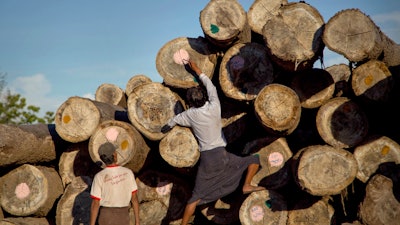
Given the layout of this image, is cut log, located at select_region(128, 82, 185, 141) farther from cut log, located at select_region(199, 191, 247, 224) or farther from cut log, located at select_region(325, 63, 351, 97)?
cut log, located at select_region(325, 63, 351, 97)

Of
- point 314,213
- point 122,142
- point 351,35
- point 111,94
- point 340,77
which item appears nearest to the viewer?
point 351,35

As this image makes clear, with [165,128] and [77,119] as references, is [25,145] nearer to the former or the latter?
[77,119]

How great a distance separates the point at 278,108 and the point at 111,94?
6.87 meters

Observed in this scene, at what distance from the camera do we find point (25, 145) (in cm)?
562

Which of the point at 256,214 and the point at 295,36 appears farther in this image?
the point at 256,214

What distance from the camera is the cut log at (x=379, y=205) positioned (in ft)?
16.0

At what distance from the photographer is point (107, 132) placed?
5418 mm

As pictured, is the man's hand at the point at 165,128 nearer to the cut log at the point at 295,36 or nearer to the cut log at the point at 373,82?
the cut log at the point at 295,36

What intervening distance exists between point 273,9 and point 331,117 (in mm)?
2238

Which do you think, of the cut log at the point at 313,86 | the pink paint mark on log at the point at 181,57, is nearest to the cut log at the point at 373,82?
the cut log at the point at 313,86

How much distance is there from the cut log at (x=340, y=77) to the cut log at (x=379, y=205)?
4.14 feet

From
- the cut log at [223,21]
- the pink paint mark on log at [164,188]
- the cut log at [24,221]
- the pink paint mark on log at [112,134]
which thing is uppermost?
the cut log at [223,21]

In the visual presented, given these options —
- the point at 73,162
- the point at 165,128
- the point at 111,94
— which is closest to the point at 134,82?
the point at 111,94

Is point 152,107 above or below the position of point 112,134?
above
